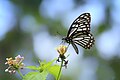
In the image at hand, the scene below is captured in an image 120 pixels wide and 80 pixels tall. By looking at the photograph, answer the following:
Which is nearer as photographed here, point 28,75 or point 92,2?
point 28,75

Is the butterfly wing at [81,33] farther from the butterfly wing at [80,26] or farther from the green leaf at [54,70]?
the green leaf at [54,70]

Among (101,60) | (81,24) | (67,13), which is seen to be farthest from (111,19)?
(81,24)

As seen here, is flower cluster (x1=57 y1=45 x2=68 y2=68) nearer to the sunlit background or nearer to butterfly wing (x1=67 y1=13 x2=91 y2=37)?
butterfly wing (x1=67 y1=13 x2=91 y2=37)

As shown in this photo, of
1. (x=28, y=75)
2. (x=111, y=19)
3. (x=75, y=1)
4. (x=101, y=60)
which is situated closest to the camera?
(x=28, y=75)

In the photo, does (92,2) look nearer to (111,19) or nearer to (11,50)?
(111,19)

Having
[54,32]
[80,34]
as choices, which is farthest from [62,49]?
[54,32]

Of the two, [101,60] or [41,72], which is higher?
[41,72]

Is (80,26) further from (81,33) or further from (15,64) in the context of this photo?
(15,64)

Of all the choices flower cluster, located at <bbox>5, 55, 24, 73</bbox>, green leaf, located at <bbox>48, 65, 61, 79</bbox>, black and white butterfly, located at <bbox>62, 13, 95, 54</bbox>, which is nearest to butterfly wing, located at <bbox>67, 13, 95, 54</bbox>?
black and white butterfly, located at <bbox>62, 13, 95, 54</bbox>


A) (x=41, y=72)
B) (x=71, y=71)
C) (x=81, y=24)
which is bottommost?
(x=71, y=71)
